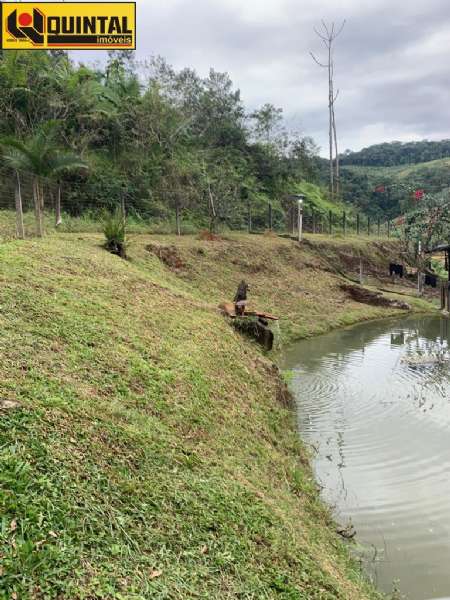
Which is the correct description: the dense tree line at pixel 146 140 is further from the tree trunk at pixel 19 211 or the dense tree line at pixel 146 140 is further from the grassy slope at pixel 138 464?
the grassy slope at pixel 138 464

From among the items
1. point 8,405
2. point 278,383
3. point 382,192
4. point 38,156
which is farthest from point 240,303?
point 382,192

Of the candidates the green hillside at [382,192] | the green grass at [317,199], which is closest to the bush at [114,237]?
the green grass at [317,199]

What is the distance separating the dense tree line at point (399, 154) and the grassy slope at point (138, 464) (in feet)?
206

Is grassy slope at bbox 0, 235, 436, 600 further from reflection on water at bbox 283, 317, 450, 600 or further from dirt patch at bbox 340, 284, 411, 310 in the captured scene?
dirt patch at bbox 340, 284, 411, 310

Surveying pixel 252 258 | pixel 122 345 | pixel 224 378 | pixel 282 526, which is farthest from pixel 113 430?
pixel 252 258

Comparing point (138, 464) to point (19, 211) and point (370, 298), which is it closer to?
point (19, 211)

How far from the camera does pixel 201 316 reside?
7918mm

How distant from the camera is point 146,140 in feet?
70.8

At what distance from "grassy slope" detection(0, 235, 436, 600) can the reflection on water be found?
542mm

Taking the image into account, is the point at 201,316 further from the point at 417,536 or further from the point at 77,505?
the point at 77,505

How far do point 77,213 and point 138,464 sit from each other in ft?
48.7

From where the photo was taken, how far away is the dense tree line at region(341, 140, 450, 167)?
63188mm

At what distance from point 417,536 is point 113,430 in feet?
10.3

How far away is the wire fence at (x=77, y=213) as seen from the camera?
10.8 meters
